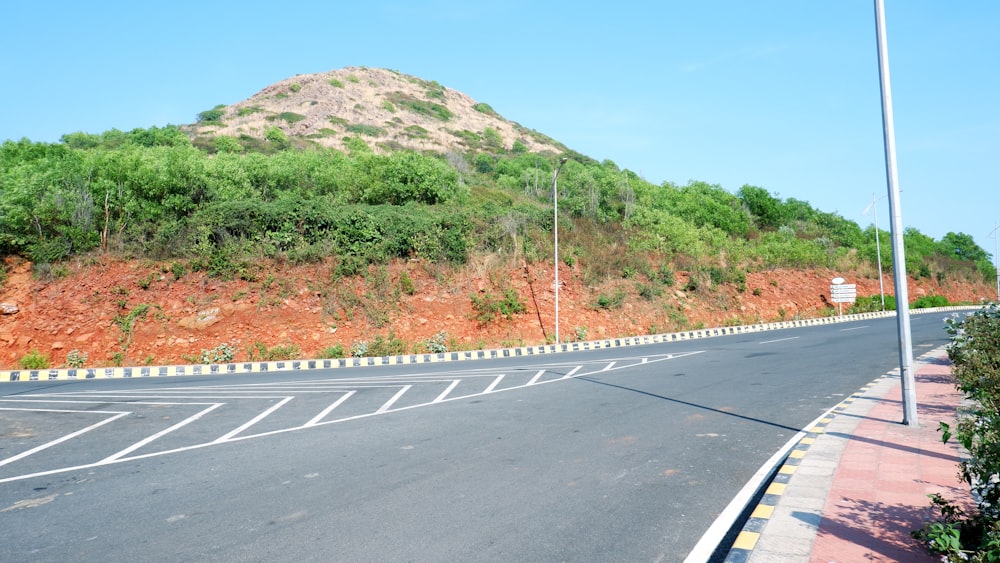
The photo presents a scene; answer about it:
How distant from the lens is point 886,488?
5637 mm

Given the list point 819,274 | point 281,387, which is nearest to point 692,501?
point 281,387

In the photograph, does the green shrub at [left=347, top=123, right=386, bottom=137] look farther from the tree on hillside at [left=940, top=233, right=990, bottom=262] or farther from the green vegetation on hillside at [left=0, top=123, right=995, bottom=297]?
the tree on hillside at [left=940, top=233, right=990, bottom=262]

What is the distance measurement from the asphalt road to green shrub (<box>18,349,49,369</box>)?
739 centimetres

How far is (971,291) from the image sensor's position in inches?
2689

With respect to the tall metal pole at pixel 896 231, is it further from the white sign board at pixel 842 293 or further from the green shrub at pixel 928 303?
the green shrub at pixel 928 303

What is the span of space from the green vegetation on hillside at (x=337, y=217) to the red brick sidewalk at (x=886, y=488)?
22910 mm

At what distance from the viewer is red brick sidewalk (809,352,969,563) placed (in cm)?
427

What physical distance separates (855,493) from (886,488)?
378 mm

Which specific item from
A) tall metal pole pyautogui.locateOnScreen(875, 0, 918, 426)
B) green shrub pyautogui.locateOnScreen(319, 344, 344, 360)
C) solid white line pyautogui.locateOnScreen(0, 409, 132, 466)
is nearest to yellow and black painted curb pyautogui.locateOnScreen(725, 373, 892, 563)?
tall metal pole pyautogui.locateOnScreen(875, 0, 918, 426)

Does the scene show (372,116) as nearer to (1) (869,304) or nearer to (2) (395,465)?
(1) (869,304)

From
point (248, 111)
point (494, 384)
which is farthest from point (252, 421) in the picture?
point (248, 111)

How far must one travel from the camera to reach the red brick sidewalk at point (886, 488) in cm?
427

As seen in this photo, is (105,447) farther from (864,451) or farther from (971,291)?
(971,291)

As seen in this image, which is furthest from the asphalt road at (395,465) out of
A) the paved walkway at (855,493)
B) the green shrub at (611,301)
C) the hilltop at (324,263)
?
the green shrub at (611,301)
